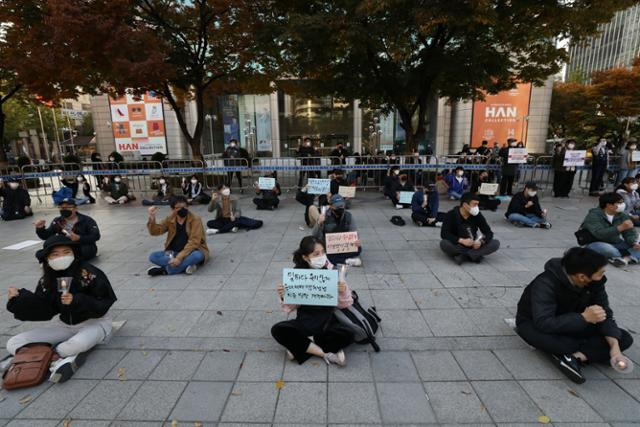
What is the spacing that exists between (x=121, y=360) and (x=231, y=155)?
39.1ft

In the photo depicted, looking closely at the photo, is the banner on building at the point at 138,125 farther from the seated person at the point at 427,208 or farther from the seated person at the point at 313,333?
the seated person at the point at 313,333

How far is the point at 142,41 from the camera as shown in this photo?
10898 millimetres

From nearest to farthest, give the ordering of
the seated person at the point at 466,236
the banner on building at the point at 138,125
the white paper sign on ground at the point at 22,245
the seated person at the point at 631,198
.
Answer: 1. the seated person at the point at 466,236
2. the seated person at the point at 631,198
3. the white paper sign on ground at the point at 22,245
4. the banner on building at the point at 138,125

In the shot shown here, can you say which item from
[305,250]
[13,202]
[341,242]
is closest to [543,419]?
[305,250]

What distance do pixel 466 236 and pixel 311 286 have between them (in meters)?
3.79

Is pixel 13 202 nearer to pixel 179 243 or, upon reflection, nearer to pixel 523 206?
pixel 179 243

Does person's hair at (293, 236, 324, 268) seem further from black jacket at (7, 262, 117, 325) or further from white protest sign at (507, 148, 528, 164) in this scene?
white protest sign at (507, 148, 528, 164)

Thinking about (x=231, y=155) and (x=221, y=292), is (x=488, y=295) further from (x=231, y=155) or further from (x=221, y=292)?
(x=231, y=155)

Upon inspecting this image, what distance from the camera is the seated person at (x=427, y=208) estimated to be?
8641 mm

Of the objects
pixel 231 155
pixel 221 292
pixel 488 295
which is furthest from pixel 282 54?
pixel 488 295

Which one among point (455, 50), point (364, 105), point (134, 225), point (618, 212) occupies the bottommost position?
point (134, 225)

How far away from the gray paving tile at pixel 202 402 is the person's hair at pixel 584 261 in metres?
3.12

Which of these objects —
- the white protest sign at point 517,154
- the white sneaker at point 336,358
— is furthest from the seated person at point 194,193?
the white protest sign at point 517,154

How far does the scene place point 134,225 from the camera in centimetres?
971
